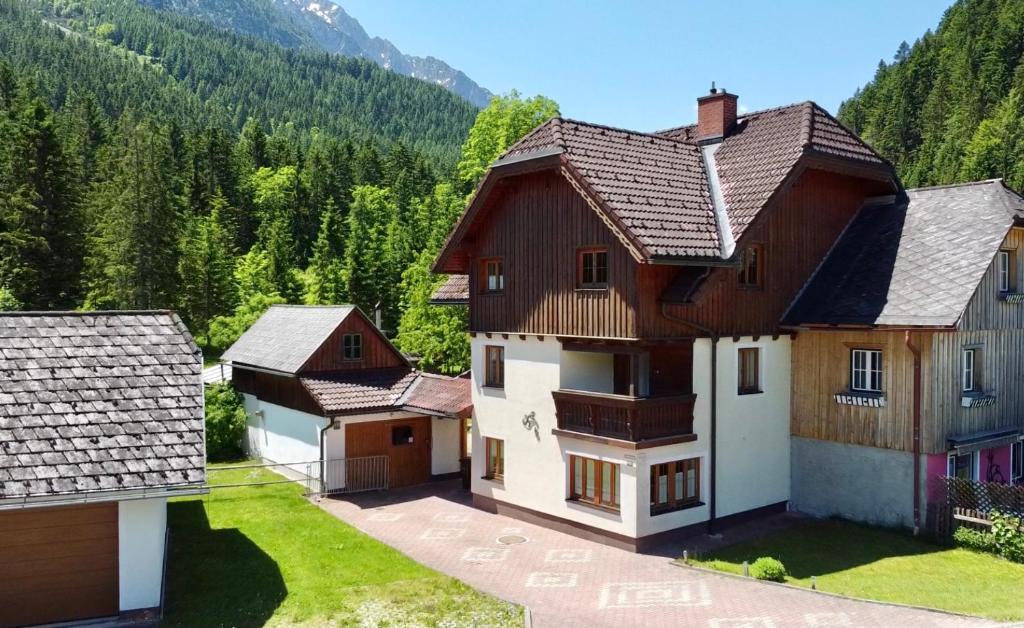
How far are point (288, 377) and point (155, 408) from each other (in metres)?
12.0

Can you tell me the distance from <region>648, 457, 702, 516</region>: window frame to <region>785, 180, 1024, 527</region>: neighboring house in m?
3.77

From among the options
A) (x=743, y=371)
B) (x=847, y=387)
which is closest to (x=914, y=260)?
(x=847, y=387)

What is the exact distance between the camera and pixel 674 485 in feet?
60.8

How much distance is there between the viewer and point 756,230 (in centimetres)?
1883

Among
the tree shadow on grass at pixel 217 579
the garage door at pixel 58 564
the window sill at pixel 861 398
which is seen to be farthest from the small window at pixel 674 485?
the garage door at pixel 58 564

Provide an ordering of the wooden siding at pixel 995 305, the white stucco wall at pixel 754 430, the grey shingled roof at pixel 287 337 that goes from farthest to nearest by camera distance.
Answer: the grey shingled roof at pixel 287 337 < the white stucco wall at pixel 754 430 < the wooden siding at pixel 995 305

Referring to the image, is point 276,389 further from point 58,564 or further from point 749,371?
point 749,371

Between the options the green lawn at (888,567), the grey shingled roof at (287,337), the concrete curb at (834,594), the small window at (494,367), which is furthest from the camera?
the grey shingled roof at (287,337)

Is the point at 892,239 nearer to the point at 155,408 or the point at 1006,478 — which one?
the point at 1006,478

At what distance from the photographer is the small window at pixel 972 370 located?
63.6ft

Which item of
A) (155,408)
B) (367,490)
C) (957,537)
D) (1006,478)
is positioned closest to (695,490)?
(957,537)

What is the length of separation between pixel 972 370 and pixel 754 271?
610 cm

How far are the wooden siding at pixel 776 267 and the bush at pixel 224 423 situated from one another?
18849 millimetres

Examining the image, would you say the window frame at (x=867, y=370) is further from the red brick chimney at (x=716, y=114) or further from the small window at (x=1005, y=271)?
the red brick chimney at (x=716, y=114)
